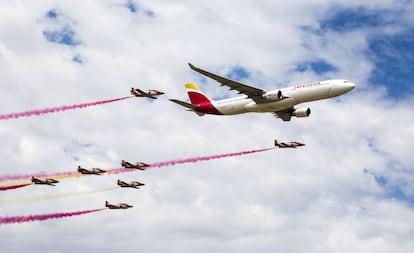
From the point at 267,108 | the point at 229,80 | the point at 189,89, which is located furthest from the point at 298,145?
the point at 189,89

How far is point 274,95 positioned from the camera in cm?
13262

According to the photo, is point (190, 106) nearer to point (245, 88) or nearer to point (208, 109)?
point (208, 109)

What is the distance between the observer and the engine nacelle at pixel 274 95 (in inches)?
5212

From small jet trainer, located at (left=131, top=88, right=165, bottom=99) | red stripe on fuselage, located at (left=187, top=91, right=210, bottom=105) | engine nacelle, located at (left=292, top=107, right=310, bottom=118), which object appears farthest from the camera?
red stripe on fuselage, located at (left=187, top=91, right=210, bottom=105)

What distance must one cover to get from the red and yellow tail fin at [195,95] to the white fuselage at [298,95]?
17147 mm

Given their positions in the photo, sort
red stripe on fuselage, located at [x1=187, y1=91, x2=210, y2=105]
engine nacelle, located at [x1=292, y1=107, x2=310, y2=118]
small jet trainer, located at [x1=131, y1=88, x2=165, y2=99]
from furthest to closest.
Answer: red stripe on fuselage, located at [x1=187, y1=91, x2=210, y2=105]
engine nacelle, located at [x1=292, y1=107, x2=310, y2=118]
small jet trainer, located at [x1=131, y1=88, x2=165, y2=99]

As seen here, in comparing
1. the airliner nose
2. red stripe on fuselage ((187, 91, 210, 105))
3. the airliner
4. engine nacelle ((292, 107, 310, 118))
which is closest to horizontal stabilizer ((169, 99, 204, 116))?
the airliner

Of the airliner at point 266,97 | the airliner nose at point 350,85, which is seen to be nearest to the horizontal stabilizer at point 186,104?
the airliner at point 266,97

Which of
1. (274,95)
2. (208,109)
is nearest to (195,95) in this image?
(208,109)

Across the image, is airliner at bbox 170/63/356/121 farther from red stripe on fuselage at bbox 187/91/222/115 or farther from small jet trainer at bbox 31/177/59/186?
small jet trainer at bbox 31/177/59/186

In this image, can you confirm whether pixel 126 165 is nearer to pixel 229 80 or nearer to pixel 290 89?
pixel 229 80

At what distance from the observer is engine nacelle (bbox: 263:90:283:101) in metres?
132

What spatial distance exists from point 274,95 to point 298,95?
198 inches

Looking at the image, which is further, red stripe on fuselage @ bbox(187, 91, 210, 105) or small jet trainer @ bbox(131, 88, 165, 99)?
red stripe on fuselage @ bbox(187, 91, 210, 105)
